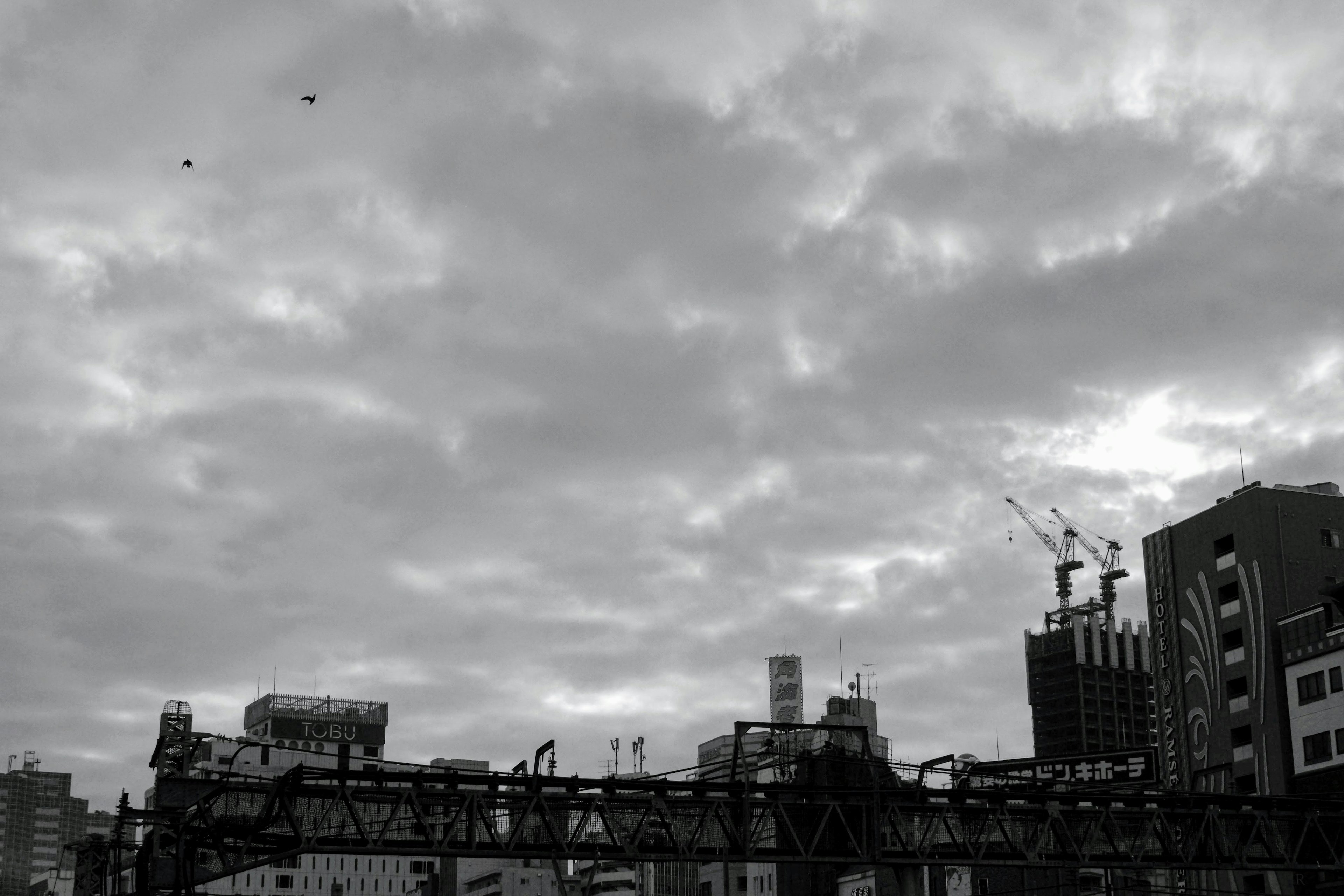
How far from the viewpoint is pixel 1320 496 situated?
331ft

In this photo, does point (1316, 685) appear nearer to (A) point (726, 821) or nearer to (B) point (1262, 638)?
(B) point (1262, 638)

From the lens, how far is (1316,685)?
90.1 metres

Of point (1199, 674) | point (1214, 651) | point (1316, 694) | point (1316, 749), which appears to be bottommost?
point (1316, 749)

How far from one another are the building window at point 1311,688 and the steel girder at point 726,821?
3423 centimetres

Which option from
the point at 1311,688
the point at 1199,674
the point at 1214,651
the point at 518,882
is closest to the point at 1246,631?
the point at 1214,651

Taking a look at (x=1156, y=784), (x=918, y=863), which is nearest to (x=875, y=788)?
(x=918, y=863)

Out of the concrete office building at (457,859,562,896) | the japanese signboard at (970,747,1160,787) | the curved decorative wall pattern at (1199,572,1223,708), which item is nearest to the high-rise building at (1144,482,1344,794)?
the curved decorative wall pattern at (1199,572,1223,708)

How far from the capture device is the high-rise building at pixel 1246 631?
92250 mm

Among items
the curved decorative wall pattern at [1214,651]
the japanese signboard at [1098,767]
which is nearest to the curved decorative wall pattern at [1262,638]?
the curved decorative wall pattern at [1214,651]

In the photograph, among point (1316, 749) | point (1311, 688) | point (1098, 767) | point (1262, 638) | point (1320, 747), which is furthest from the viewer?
point (1098, 767)

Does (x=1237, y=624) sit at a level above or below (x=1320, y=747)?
above

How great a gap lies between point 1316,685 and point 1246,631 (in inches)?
327

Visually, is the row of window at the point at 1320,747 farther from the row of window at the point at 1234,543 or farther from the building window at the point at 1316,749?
the row of window at the point at 1234,543

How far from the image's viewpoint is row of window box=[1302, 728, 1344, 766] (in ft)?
287
